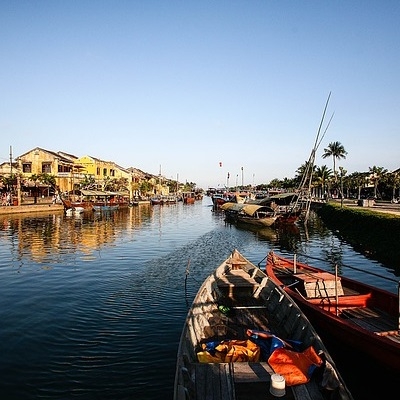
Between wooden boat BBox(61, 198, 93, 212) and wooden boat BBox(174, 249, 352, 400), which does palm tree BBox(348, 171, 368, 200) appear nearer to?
wooden boat BBox(61, 198, 93, 212)

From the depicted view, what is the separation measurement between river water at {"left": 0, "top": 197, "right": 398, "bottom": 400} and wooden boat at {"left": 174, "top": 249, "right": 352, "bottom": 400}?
6.58 feet

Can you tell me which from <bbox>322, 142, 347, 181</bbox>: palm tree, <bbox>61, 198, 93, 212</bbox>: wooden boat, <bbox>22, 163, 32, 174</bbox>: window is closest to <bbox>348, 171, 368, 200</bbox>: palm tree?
<bbox>322, 142, 347, 181</bbox>: palm tree

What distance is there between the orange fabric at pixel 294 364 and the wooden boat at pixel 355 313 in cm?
265

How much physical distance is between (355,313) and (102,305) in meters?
12.1

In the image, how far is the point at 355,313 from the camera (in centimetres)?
1373

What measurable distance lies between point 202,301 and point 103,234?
107ft

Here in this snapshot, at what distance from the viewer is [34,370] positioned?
11.5 meters

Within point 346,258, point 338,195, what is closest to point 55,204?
point 346,258

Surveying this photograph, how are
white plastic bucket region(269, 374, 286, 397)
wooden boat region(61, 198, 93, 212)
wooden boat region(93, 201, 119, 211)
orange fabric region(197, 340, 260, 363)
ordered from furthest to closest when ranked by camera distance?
wooden boat region(93, 201, 119, 211), wooden boat region(61, 198, 93, 212), orange fabric region(197, 340, 260, 363), white plastic bucket region(269, 374, 286, 397)

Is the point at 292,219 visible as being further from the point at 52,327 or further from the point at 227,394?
the point at 227,394

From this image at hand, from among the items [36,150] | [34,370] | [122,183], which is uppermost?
[36,150]

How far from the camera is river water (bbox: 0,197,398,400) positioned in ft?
35.8

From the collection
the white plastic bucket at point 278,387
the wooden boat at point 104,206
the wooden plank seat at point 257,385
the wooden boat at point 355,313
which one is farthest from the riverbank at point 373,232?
the wooden boat at point 104,206

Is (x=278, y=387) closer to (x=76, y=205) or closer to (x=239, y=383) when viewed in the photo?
(x=239, y=383)
